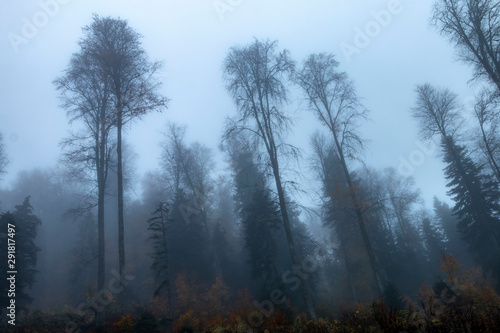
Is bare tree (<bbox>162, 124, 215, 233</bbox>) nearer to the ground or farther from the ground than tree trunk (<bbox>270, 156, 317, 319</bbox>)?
farther from the ground

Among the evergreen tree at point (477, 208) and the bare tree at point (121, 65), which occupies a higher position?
the bare tree at point (121, 65)

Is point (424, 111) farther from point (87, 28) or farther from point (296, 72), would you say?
point (87, 28)

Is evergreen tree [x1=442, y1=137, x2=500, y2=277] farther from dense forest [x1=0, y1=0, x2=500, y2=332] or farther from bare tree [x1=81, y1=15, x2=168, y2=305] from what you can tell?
bare tree [x1=81, y1=15, x2=168, y2=305]

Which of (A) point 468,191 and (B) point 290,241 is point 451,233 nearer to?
(A) point 468,191

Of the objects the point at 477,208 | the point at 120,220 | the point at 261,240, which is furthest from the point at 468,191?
the point at 120,220

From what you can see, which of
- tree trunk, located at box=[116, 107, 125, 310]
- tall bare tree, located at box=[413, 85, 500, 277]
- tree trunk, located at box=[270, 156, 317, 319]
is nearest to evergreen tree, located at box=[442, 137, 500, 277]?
tall bare tree, located at box=[413, 85, 500, 277]

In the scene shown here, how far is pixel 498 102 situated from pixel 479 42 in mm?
2714

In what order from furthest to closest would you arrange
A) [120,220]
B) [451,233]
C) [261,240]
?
[451,233]
[261,240]
[120,220]

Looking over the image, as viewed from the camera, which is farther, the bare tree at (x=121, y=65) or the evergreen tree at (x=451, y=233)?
the evergreen tree at (x=451, y=233)

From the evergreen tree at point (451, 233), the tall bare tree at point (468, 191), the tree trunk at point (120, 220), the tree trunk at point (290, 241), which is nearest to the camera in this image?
the tree trunk at point (290, 241)

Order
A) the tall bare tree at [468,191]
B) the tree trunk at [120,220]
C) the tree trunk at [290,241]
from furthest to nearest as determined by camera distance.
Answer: the tall bare tree at [468,191] → the tree trunk at [120,220] → the tree trunk at [290,241]

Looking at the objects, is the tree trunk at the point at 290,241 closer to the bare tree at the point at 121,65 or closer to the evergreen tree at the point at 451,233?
the bare tree at the point at 121,65

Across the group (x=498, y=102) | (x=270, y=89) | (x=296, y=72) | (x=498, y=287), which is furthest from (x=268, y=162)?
(x=498, y=287)

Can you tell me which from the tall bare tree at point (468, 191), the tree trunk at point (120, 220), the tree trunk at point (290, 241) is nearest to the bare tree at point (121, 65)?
the tree trunk at point (120, 220)
